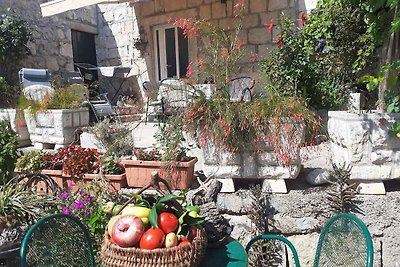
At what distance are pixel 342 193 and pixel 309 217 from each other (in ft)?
0.93

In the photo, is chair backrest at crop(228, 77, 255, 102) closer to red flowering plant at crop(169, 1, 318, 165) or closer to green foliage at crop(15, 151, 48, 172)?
red flowering plant at crop(169, 1, 318, 165)

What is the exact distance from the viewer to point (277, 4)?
6020 mm

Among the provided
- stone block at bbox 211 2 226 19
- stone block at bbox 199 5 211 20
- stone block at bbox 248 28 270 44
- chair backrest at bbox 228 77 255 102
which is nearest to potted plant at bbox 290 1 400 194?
chair backrest at bbox 228 77 255 102

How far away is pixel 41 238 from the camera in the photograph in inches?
57.5

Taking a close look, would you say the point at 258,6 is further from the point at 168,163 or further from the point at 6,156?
the point at 6,156

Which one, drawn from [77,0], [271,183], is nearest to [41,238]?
[271,183]

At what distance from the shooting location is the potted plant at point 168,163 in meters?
2.70

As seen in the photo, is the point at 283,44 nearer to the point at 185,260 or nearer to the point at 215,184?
the point at 215,184

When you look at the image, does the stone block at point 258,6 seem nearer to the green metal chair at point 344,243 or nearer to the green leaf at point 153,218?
the green metal chair at point 344,243

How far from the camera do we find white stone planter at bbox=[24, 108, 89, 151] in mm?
4156

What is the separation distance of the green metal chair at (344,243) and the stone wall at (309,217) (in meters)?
0.75

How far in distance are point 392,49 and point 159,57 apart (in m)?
5.80

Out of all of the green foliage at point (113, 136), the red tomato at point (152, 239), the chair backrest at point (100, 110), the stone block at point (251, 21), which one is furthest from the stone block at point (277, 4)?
the red tomato at point (152, 239)

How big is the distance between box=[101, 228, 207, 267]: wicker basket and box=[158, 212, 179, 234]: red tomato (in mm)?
89
